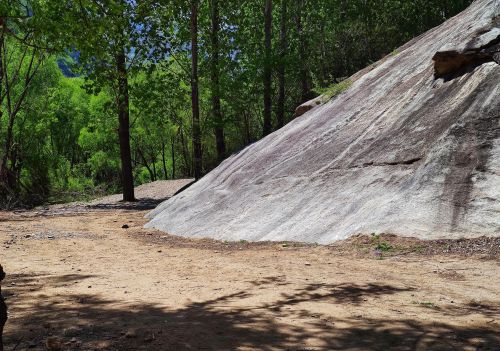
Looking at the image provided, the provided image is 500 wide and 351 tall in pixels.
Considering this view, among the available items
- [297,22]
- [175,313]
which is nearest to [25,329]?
[175,313]

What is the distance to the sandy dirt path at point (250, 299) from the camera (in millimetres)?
3938

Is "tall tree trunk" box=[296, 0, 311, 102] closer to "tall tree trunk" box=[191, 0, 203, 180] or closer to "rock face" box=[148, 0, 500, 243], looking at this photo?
"tall tree trunk" box=[191, 0, 203, 180]

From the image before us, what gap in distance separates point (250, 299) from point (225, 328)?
118cm

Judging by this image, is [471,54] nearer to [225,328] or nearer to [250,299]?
[250,299]

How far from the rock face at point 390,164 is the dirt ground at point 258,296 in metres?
0.67

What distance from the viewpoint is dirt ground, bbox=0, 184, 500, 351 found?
3955 millimetres

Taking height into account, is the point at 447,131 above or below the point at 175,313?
above

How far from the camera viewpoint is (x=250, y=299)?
5.43m

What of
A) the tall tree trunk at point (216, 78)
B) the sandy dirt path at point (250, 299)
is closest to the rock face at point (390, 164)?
the sandy dirt path at point (250, 299)

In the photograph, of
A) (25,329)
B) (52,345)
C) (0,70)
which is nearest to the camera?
(52,345)

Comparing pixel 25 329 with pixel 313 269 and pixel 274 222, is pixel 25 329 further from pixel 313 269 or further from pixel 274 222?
pixel 274 222

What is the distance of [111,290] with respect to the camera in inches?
240

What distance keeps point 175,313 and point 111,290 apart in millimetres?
1577

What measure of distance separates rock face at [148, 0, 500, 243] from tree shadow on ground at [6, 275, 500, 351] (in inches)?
138
